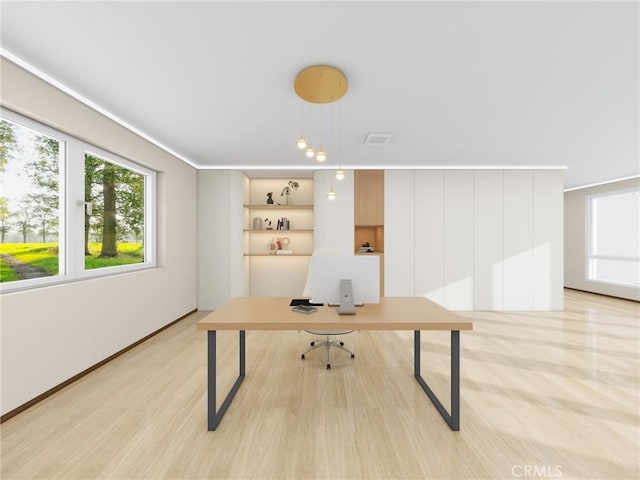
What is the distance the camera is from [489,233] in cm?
568

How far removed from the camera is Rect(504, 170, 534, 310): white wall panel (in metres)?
5.66

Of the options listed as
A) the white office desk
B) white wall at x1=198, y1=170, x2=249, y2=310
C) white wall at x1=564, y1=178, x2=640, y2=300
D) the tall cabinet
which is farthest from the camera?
white wall at x1=564, y1=178, x2=640, y2=300

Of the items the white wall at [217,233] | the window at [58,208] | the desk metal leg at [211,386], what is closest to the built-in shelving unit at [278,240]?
the white wall at [217,233]

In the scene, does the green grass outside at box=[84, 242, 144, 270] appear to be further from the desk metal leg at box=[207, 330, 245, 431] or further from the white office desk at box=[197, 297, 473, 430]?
the desk metal leg at box=[207, 330, 245, 431]

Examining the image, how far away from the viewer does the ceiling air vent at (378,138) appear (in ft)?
13.0

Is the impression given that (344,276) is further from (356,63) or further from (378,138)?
(378,138)

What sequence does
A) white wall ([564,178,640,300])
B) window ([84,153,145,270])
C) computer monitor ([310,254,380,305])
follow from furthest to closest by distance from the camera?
white wall ([564,178,640,300]) < window ([84,153,145,270]) < computer monitor ([310,254,380,305])

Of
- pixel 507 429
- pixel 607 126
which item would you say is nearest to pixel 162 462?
pixel 507 429

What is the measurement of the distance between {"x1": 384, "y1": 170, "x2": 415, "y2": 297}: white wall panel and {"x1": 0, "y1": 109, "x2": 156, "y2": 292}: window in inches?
162

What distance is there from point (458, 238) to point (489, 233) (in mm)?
581

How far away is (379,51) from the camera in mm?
2236

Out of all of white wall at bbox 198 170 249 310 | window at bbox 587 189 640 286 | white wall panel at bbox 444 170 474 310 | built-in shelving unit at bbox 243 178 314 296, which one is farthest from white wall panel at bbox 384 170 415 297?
window at bbox 587 189 640 286

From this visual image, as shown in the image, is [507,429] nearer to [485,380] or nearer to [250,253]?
[485,380]

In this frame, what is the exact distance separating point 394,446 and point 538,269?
5.21 metres
